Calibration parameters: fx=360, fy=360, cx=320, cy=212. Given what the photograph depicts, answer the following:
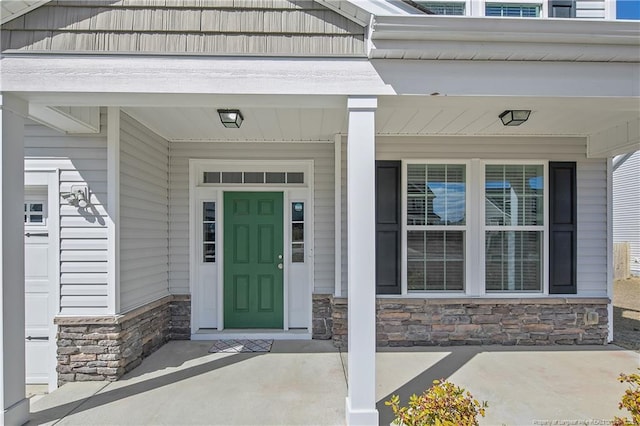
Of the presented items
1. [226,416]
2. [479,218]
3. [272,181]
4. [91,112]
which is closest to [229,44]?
[91,112]

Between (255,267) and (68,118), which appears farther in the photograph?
(255,267)

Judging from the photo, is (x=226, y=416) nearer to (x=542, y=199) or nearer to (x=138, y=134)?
(x=138, y=134)

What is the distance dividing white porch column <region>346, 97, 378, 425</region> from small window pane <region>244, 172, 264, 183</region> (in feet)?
7.64

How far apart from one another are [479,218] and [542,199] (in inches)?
33.8

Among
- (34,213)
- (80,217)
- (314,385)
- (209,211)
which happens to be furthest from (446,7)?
(34,213)

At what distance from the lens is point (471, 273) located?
171 inches

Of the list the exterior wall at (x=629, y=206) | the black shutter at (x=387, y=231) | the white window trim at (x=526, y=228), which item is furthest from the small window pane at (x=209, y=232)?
the exterior wall at (x=629, y=206)

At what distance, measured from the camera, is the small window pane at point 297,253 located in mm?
4766

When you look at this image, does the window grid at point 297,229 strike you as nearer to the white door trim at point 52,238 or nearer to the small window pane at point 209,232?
the small window pane at point 209,232

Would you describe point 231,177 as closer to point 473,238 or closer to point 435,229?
point 435,229

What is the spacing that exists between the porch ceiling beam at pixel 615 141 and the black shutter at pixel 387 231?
2.40 metres

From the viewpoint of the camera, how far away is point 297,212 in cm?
477

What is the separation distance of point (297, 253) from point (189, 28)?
9.63 feet

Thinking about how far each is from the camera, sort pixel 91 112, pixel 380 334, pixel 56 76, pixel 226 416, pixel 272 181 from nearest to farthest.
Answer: pixel 56 76
pixel 226 416
pixel 91 112
pixel 380 334
pixel 272 181
